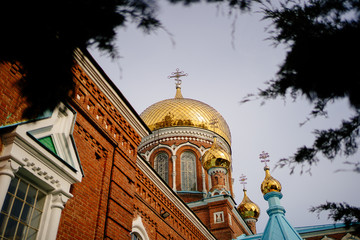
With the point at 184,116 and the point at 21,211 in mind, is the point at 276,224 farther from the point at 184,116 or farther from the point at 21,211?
the point at 21,211

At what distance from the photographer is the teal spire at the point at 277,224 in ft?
45.2

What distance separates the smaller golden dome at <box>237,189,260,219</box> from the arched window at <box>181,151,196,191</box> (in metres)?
8.33

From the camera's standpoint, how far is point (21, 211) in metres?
4.73

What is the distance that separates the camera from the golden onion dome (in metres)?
23.8

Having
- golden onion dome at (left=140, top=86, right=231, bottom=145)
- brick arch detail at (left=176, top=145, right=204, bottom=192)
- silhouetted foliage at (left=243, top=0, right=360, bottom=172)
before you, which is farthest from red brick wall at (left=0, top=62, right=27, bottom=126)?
golden onion dome at (left=140, top=86, right=231, bottom=145)

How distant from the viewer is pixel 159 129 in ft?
77.6

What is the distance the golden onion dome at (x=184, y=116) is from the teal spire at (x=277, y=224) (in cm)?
768

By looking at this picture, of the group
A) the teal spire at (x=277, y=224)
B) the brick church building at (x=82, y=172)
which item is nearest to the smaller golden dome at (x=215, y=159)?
the teal spire at (x=277, y=224)

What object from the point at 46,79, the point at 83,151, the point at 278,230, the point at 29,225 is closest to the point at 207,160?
the point at 278,230

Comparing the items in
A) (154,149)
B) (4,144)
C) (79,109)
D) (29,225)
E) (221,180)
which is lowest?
(29,225)

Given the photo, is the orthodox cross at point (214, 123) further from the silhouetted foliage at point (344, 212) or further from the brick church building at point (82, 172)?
the silhouetted foliage at point (344, 212)

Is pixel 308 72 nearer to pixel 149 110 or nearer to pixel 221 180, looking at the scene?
pixel 221 180

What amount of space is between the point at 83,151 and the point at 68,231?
4.84 ft

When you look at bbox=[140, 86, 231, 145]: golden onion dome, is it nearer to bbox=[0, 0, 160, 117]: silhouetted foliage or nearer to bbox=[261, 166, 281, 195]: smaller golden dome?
bbox=[261, 166, 281, 195]: smaller golden dome
